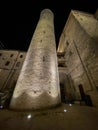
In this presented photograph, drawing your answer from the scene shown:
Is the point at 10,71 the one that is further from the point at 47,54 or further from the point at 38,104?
the point at 38,104

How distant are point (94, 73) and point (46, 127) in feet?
22.6

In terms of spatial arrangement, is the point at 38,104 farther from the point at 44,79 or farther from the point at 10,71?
the point at 10,71

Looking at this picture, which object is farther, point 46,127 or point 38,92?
point 38,92

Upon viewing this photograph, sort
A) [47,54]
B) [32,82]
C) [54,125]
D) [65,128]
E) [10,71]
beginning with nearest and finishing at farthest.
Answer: [65,128], [54,125], [32,82], [47,54], [10,71]

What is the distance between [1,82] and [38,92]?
9.29m

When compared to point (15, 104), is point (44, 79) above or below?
above

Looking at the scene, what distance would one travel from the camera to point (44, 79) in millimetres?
7012

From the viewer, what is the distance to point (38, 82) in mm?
6773

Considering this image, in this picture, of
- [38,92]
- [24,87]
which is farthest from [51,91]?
[24,87]

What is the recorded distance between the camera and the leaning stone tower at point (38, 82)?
605 cm

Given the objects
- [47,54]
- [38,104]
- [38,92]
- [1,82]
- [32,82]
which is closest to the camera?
[38,104]

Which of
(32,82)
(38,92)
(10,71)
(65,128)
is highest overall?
(10,71)

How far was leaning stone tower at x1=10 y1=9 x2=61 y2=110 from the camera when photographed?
6052 millimetres

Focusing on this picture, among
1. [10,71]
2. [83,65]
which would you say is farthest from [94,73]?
[10,71]
